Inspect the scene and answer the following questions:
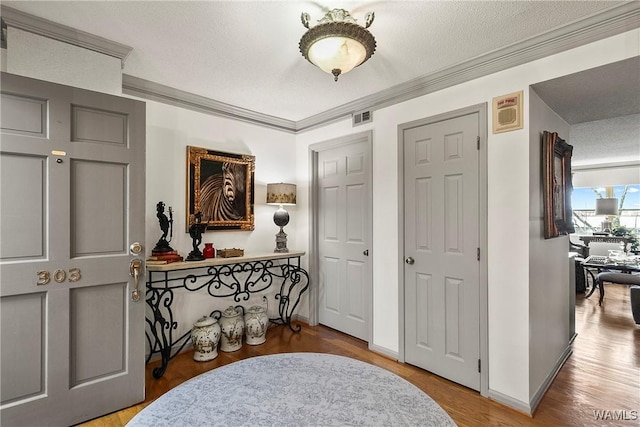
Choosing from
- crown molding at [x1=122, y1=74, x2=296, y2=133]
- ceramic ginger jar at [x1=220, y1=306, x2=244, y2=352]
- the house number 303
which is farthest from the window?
the house number 303

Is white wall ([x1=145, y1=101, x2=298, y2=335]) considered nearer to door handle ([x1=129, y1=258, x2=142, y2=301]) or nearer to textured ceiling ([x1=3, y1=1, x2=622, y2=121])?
textured ceiling ([x1=3, y1=1, x2=622, y2=121])

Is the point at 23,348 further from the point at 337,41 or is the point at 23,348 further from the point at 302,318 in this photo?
the point at 302,318

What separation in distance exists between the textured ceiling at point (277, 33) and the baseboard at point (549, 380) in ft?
8.22

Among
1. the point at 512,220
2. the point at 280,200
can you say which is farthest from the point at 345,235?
the point at 512,220

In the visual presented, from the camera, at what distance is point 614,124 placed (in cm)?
407

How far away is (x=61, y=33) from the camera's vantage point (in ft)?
6.49

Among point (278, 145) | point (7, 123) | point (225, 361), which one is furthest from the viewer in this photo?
point (278, 145)

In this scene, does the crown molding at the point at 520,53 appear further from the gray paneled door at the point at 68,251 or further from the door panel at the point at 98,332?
the door panel at the point at 98,332

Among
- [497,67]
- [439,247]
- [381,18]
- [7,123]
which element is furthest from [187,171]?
[497,67]

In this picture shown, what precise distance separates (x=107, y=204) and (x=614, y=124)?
579 cm

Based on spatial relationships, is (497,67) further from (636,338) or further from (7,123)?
(636,338)

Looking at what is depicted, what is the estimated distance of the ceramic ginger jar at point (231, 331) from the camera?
3066mm

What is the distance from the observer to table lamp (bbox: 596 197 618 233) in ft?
24.3

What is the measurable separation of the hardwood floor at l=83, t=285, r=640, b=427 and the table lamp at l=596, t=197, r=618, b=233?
4751 millimetres
